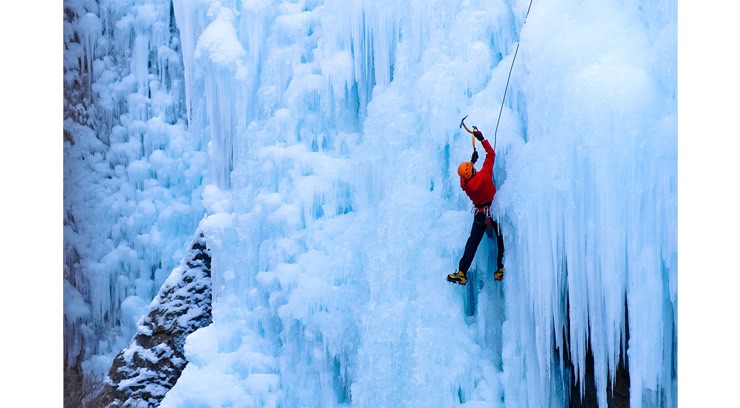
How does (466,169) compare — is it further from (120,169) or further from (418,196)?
(120,169)

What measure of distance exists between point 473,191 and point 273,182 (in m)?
1.47

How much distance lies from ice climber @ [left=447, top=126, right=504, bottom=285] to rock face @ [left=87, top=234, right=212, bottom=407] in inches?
79.4

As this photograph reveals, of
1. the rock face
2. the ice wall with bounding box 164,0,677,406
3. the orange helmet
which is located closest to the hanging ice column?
the ice wall with bounding box 164,0,677,406

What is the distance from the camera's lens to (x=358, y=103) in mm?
4984

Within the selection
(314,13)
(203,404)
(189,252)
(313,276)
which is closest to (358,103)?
(314,13)

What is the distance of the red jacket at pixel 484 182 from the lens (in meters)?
4.11

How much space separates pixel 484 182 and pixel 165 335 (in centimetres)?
259

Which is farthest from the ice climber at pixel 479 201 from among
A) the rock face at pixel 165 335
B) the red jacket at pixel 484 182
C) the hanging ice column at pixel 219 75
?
the rock face at pixel 165 335

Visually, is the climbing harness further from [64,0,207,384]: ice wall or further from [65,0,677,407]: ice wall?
[64,0,207,384]: ice wall

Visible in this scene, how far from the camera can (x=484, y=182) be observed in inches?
162

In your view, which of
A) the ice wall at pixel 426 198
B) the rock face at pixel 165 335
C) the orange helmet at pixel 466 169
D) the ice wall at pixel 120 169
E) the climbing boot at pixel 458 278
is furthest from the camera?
the rock face at pixel 165 335

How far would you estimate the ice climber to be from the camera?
4.11 m

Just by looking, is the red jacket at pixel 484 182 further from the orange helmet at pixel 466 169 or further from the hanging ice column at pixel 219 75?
the hanging ice column at pixel 219 75
